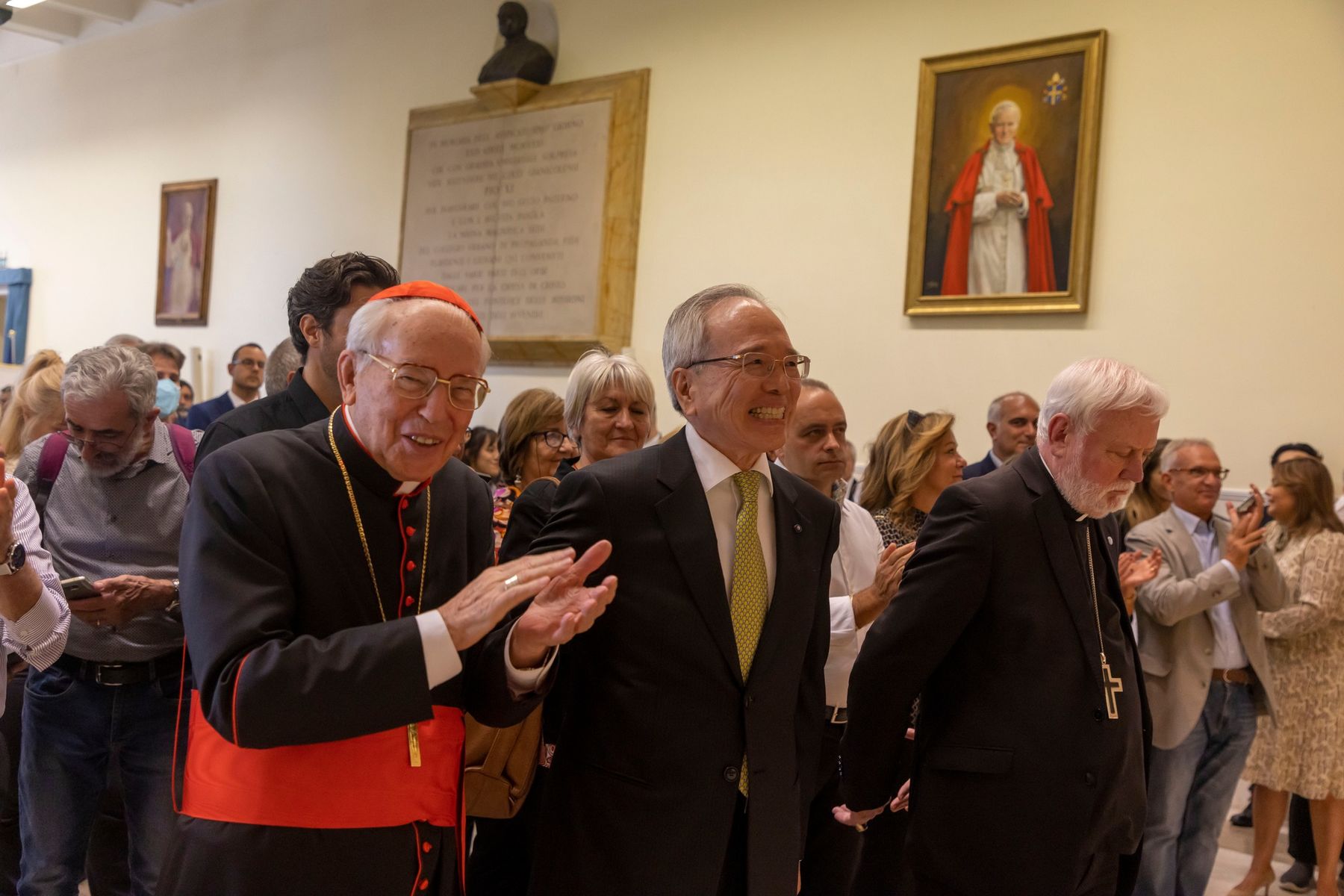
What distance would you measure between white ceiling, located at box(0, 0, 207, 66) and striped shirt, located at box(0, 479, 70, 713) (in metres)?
11.2

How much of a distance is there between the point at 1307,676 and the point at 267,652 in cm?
536

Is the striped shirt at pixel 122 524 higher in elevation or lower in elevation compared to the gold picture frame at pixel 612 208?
lower

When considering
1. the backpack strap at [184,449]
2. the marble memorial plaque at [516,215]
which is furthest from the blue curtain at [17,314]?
the backpack strap at [184,449]

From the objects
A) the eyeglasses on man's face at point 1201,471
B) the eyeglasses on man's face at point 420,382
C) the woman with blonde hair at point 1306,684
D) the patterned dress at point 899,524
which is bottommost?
the woman with blonde hair at point 1306,684

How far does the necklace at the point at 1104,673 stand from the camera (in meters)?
2.74

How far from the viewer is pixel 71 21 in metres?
13.8

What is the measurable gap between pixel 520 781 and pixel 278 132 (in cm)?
1032

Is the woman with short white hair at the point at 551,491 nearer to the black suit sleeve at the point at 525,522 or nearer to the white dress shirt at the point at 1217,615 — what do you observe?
the black suit sleeve at the point at 525,522

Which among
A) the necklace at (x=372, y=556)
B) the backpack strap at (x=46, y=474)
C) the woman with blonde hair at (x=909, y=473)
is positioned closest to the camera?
the necklace at (x=372, y=556)

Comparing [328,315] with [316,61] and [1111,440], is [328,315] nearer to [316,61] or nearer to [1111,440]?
[1111,440]

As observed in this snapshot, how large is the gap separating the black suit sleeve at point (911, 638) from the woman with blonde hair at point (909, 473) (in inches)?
60.0

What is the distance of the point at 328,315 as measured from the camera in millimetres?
2936

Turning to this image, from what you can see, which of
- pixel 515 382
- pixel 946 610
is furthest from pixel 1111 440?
pixel 515 382

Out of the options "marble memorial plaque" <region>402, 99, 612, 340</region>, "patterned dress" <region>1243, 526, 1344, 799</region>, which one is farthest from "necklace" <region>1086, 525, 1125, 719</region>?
"marble memorial plaque" <region>402, 99, 612, 340</region>
